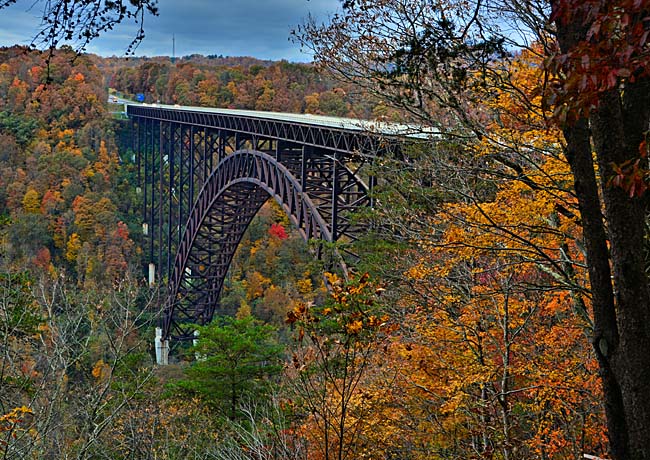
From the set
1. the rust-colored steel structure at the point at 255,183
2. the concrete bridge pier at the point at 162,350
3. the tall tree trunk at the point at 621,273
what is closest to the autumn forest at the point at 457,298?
the tall tree trunk at the point at 621,273

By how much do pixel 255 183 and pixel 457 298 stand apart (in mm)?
16014

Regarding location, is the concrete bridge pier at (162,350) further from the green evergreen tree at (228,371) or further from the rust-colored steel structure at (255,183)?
the green evergreen tree at (228,371)

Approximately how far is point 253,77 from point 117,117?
12.0 meters

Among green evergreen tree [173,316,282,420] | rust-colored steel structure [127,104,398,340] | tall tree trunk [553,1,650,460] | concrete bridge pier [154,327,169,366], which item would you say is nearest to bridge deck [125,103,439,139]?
rust-colored steel structure [127,104,398,340]

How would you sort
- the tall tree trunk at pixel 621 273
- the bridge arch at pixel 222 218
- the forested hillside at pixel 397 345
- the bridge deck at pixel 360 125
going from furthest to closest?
the bridge arch at pixel 222 218 → the bridge deck at pixel 360 125 → the forested hillside at pixel 397 345 → the tall tree trunk at pixel 621 273

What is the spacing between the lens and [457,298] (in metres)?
7.73

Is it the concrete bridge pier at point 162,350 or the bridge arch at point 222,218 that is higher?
the bridge arch at point 222,218

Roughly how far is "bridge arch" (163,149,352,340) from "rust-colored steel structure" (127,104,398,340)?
43mm

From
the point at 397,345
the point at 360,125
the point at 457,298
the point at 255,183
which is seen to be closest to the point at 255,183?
the point at 255,183

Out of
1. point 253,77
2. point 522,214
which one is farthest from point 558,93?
point 253,77

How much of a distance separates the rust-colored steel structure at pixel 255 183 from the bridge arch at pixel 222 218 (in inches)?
1.7

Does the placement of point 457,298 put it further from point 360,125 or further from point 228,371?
point 228,371

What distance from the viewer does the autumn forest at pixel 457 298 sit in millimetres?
2922

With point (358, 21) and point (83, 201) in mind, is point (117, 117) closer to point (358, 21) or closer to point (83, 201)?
point (83, 201)
